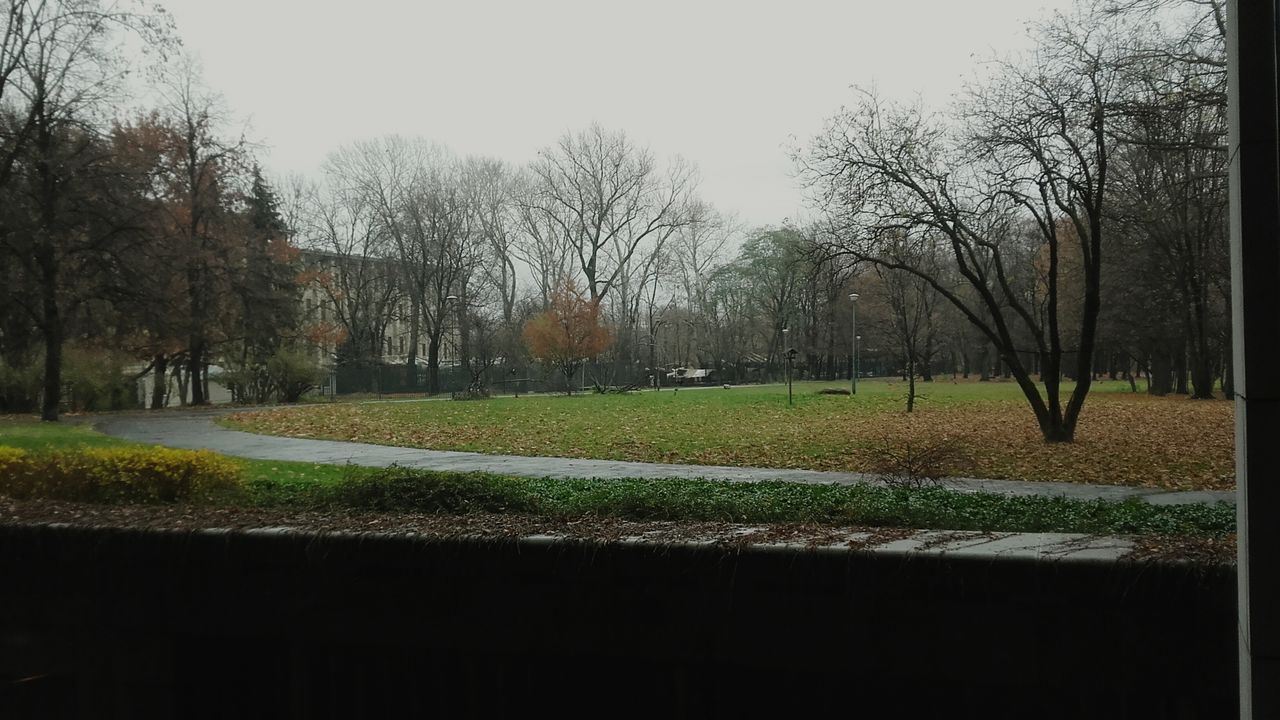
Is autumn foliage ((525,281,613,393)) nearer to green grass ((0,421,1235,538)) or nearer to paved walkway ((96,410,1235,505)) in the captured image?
paved walkway ((96,410,1235,505))

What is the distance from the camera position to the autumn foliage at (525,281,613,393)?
999 cm

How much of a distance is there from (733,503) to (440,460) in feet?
12.1

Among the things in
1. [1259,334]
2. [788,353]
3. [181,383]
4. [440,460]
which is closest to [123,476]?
[440,460]

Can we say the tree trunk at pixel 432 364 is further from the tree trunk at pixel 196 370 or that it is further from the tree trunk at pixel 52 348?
the tree trunk at pixel 52 348

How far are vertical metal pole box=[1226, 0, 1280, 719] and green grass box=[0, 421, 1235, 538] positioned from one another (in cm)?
164

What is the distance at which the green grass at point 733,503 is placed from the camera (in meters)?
4.67

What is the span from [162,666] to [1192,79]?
787 cm

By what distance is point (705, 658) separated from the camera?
381 centimetres

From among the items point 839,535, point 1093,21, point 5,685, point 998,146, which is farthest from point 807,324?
point 5,685

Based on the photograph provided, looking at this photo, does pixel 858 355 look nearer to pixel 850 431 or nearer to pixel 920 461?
pixel 850 431

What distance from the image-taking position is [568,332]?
12305 mm

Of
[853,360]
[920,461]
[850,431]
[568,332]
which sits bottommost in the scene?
[920,461]

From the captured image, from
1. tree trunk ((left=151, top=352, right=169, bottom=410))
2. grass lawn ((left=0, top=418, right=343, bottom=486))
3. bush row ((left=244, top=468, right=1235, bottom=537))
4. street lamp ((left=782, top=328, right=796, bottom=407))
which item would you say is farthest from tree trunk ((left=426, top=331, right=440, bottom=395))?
bush row ((left=244, top=468, right=1235, bottom=537))

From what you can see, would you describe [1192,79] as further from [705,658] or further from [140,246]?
[140,246]
